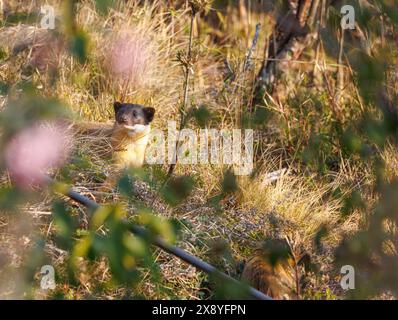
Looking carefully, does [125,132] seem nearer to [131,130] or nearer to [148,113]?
[131,130]

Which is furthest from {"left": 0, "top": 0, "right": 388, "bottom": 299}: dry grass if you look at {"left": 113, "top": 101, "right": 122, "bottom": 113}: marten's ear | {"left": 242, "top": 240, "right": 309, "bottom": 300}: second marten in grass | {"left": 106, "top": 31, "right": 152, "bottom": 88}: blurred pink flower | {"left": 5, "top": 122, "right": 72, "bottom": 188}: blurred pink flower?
{"left": 5, "top": 122, "right": 72, "bottom": 188}: blurred pink flower

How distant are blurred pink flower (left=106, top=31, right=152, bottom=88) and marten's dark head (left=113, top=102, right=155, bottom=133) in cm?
92

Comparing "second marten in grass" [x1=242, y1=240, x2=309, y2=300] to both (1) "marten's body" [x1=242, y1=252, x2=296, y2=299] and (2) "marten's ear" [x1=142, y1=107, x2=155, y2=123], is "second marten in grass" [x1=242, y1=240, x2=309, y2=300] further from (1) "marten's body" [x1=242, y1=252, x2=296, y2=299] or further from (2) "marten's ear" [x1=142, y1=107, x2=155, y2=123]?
(2) "marten's ear" [x1=142, y1=107, x2=155, y2=123]

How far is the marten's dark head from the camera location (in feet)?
22.7

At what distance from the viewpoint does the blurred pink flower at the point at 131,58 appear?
26.3ft

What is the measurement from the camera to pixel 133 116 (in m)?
6.98

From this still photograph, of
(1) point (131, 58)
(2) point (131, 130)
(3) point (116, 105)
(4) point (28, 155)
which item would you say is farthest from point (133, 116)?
Answer: (4) point (28, 155)

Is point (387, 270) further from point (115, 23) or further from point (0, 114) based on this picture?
point (115, 23)

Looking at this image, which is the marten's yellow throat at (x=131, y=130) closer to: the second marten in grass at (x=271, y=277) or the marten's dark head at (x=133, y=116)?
the marten's dark head at (x=133, y=116)

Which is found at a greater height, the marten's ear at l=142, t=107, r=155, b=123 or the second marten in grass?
the marten's ear at l=142, t=107, r=155, b=123

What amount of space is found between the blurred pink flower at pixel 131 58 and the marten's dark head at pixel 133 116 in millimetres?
918

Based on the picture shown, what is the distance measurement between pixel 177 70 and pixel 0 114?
6665 millimetres

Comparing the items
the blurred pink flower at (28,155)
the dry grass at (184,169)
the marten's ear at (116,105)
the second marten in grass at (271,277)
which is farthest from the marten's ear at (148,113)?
the blurred pink flower at (28,155)

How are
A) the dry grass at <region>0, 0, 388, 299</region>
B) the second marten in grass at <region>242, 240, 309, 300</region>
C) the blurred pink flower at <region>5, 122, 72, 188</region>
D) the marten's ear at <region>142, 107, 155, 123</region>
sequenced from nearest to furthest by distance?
the blurred pink flower at <region>5, 122, 72, 188</region>
the second marten in grass at <region>242, 240, 309, 300</region>
the dry grass at <region>0, 0, 388, 299</region>
the marten's ear at <region>142, 107, 155, 123</region>
